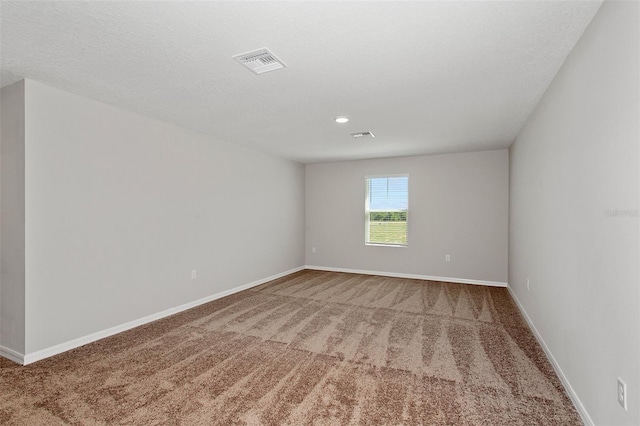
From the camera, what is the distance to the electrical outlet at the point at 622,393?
4.66 ft

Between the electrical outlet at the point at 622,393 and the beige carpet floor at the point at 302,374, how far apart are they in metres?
0.55

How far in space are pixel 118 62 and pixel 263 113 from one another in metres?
1.45

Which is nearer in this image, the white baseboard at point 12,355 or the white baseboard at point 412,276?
the white baseboard at point 12,355

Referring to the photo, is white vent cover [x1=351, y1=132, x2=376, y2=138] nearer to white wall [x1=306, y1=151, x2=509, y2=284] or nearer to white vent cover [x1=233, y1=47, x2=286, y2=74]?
white wall [x1=306, y1=151, x2=509, y2=284]

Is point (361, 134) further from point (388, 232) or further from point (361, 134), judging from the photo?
point (388, 232)

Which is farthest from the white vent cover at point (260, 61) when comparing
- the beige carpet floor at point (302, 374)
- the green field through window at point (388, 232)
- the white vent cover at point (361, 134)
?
the green field through window at point (388, 232)

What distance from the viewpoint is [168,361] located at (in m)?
2.64

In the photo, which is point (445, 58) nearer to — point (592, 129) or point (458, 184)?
point (592, 129)

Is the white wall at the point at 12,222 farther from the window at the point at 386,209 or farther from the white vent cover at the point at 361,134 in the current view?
the window at the point at 386,209

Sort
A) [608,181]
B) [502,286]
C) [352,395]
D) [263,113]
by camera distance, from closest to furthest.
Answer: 1. [608,181]
2. [352,395]
3. [263,113]
4. [502,286]

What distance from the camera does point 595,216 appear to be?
5.72ft

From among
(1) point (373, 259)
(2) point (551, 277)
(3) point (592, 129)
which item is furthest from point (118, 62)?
(1) point (373, 259)

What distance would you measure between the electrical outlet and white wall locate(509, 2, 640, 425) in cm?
3

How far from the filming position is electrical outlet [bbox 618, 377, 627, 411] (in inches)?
55.9
